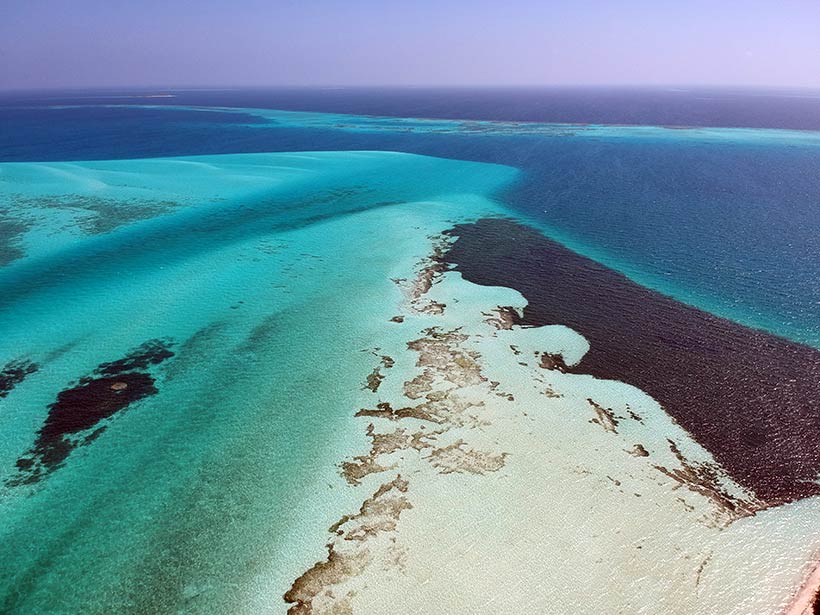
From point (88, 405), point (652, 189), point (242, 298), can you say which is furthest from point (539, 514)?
point (652, 189)

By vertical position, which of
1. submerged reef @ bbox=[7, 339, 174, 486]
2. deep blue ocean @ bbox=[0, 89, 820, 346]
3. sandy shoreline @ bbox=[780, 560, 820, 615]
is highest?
deep blue ocean @ bbox=[0, 89, 820, 346]

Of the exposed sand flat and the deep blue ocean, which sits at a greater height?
the deep blue ocean

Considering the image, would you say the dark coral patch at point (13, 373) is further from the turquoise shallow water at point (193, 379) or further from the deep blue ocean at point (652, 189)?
the deep blue ocean at point (652, 189)

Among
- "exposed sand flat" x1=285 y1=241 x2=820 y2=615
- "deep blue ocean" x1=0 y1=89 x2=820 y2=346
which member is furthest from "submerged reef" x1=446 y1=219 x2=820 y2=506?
"deep blue ocean" x1=0 y1=89 x2=820 y2=346

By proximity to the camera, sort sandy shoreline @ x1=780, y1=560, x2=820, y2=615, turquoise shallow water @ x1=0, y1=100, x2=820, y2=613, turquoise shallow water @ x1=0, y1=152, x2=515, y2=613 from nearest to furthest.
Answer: sandy shoreline @ x1=780, y1=560, x2=820, y2=615
turquoise shallow water @ x1=0, y1=152, x2=515, y2=613
turquoise shallow water @ x1=0, y1=100, x2=820, y2=613

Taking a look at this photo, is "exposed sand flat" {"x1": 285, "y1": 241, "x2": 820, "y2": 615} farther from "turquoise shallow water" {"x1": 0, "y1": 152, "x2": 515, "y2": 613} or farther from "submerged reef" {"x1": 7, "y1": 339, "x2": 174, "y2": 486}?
"submerged reef" {"x1": 7, "y1": 339, "x2": 174, "y2": 486}

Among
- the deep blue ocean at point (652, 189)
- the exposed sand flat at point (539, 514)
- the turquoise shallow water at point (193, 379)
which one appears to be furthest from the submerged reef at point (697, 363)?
the turquoise shallow water at point (193, 379)

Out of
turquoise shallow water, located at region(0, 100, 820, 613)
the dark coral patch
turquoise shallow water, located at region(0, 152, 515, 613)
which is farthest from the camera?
the dark coral patch
